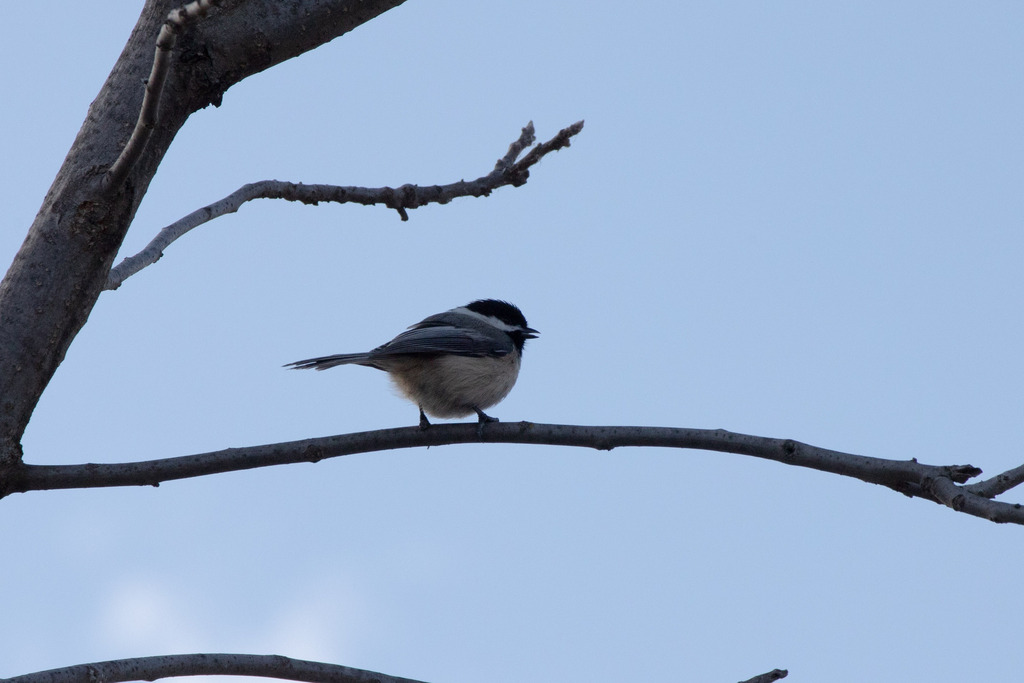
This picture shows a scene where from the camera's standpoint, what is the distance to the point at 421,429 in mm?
3785

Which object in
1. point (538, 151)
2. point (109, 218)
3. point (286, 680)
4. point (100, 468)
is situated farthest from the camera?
point (538, 151)

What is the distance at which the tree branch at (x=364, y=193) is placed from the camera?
3.75 metres

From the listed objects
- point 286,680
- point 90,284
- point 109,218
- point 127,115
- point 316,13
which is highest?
point 316,13

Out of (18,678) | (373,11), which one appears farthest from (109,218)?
(18,678)

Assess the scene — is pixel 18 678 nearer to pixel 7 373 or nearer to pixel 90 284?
pixel 7 373

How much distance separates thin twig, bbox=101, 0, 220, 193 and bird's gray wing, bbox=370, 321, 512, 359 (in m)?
3.03

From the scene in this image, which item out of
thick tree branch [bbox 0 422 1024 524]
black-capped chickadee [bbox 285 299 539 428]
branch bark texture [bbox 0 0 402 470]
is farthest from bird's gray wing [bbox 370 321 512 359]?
branch bark texture [bbox 0 0 402 470]

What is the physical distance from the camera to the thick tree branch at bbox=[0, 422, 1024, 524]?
2.85m

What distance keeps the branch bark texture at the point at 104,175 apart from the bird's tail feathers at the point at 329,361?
226 centimetres

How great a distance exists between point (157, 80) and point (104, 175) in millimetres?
588

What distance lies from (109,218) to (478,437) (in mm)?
1521

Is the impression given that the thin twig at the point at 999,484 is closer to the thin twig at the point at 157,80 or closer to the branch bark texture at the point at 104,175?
the branch bark texture at the point at 104,175

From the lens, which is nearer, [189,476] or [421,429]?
[189,476]

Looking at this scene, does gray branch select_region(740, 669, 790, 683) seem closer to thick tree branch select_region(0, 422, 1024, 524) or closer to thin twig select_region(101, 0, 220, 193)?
thick tree branch select_region(0, 422, 1024, 524)
